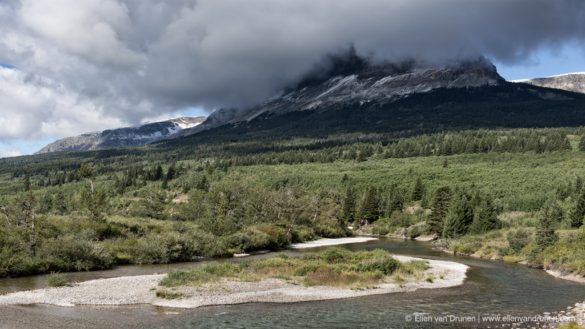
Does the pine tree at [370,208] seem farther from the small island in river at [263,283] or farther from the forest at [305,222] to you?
the small island in river at [263,283]

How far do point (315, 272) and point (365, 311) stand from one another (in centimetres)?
1797

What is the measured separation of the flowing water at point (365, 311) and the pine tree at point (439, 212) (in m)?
76.9

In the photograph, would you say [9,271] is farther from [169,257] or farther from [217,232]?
[217,232]

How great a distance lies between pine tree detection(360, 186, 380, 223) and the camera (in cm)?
17738

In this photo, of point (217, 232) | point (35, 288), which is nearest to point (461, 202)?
Result: point (217, 232)

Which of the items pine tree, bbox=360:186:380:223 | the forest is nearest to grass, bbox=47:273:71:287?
the forest

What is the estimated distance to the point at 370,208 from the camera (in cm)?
17812

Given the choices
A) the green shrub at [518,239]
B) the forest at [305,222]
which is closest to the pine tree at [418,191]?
the forest at [305,222]

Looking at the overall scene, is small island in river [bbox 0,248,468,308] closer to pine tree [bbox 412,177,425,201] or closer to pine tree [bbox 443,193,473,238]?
pine tree [bbox 443,193,473,238]

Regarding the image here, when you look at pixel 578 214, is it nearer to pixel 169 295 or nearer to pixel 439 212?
pixel 439 212

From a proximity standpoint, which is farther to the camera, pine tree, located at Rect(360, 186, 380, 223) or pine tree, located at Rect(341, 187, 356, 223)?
pine tree, located at Rect(341, 187, 356, 223)

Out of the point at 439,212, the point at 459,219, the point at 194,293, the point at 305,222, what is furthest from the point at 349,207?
the point at 194,293

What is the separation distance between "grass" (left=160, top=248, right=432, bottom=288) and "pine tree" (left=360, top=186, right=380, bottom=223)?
9935cm

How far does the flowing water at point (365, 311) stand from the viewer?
45375mm
